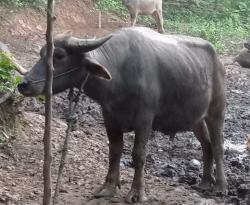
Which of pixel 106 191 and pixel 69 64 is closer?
pixel 69 64

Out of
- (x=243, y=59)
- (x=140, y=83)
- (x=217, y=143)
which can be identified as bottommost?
(x=243, y=59)

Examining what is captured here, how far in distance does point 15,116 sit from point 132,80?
2.21 m

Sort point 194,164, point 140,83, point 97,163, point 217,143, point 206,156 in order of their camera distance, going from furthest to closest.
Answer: point 194,164 → point 97,163 → point 206,156 → point 217,143 → point 140,83

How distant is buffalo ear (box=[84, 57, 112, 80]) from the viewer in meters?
5.85

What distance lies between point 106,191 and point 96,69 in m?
1.46

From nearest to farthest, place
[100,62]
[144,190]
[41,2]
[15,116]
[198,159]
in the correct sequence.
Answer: [100,62] → [144,190] → [15,116] → [198,159] → [41,2]

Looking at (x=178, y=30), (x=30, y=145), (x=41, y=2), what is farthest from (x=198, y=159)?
(x=178, y=30)

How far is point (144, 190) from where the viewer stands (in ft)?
22.4

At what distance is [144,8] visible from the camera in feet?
66.2

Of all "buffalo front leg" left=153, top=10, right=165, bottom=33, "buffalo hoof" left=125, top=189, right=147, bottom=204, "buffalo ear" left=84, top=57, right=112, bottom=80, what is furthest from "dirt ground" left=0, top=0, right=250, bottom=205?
"buffalo front leg" left=153, top=10, right=165, bottom=33

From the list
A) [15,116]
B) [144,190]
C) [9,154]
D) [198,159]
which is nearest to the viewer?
[144,190]

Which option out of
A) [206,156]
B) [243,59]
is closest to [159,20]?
[243,59]

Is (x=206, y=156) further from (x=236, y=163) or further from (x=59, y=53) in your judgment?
(x=59, y=53)

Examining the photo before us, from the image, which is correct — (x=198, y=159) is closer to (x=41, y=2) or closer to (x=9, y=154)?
(x=9, y=154)
